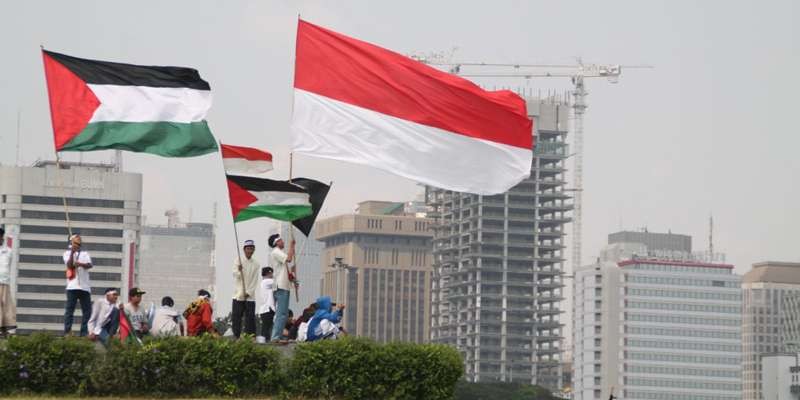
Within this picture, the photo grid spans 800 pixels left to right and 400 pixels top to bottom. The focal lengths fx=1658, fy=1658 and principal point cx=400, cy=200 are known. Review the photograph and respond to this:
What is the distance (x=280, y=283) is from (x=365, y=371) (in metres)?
3.77

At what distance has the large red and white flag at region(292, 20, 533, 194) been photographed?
3244 cm

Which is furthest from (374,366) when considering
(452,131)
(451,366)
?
(452,131)

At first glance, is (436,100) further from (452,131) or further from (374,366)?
(374,366)

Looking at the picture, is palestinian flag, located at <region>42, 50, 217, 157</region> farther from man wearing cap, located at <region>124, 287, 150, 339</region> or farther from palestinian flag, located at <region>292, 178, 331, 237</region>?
man wearing cap, located at <region>124, 287, 150, 339</region>

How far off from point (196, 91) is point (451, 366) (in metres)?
7.98

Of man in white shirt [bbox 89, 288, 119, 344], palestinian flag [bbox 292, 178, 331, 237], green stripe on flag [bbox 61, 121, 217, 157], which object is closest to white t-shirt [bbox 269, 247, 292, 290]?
palestinian flag [bbox 292, 178, 331, 237]

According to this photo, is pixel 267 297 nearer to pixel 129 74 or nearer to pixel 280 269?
pixel 280 269

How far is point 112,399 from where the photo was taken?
28094 millimetres

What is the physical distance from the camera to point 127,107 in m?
32.6

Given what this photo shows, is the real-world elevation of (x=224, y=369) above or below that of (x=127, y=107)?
below

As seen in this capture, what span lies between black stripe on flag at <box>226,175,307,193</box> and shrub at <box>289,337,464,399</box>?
4228mm

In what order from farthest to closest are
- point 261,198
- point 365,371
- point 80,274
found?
1. point 261,198
2. point 80,274
3. point 365,371

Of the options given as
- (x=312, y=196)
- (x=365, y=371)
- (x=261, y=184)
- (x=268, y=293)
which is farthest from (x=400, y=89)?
(x=365, y=371)

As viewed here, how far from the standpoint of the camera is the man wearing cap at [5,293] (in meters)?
31.0
